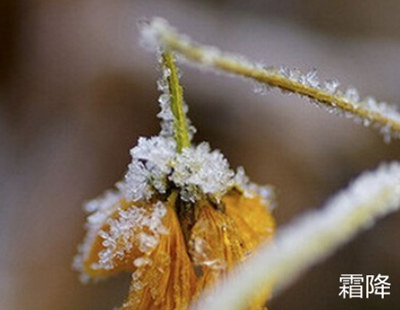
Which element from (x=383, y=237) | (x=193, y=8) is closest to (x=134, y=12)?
(x=193, y=8)

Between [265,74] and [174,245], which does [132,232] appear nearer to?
[174,245]

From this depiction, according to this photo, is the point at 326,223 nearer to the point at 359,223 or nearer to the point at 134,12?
the point at 359,223

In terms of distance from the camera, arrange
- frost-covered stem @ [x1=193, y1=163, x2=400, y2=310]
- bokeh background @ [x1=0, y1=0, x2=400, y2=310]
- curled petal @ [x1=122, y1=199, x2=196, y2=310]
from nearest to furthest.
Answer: frost-covered stem @ [x1=193, y1=163, x2=400, y2=310]
curled petal @ [x1=122, y1=199, x2=196, y2=310]
bokeh background @ [x1=0, y1=0, x2=400, y2=310]

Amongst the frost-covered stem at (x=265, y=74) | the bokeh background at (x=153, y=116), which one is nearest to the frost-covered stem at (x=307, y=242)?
the frost-covered stem at (x=265, y=74)

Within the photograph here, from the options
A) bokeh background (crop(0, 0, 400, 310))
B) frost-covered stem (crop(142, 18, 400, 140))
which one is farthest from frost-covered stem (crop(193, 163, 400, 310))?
bokeh background (crop(0, 0, 400, 310))

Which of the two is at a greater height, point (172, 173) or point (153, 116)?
point (153, 116)

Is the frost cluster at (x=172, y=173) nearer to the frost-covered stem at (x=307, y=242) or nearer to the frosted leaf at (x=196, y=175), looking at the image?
the frosted leaf at (x=196, y=175)

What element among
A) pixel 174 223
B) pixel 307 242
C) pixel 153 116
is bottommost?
pixel 307 242

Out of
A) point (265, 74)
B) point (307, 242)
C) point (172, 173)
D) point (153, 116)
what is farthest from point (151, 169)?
point (153, 116)

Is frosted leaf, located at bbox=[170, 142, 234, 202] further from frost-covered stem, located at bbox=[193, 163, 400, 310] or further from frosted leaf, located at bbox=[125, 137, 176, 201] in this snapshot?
frost-covered stem, located at bbox=[193, 163, 400, 310]
